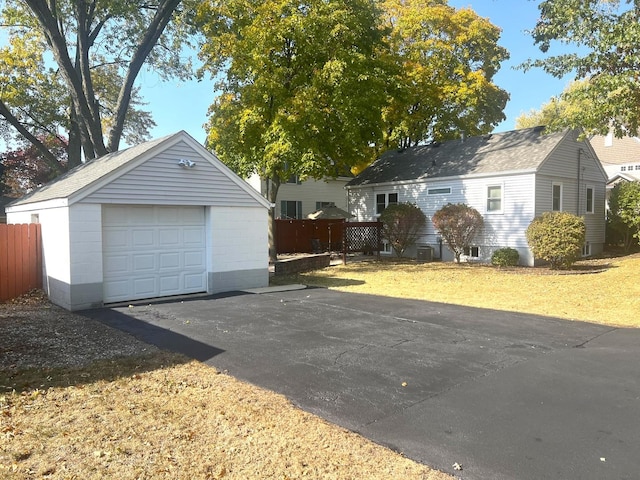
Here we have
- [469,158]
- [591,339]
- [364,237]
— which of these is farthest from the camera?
[364,237]

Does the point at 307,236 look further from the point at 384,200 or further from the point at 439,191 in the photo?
the point at 439,191

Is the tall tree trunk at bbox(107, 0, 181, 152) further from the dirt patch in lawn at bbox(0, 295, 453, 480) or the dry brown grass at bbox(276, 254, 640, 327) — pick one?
the dirt patch in lawn at bbox(0, 295, 453, 480)

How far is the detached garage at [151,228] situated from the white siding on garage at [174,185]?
0.02m

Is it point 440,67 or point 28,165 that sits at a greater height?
Answer: point 440,67

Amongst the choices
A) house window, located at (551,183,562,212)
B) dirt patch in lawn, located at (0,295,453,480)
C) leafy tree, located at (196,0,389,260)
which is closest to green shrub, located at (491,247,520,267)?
house window, located at (551,183,562,212)

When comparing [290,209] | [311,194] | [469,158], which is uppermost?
[469,158]

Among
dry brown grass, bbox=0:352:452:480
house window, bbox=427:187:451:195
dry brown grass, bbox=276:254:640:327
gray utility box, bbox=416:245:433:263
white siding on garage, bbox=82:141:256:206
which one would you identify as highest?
house window, bbox=427:187:451:195

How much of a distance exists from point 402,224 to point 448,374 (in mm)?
15130

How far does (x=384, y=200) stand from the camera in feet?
73.7

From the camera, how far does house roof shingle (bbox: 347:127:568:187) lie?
691 inches

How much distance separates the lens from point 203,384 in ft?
16.3

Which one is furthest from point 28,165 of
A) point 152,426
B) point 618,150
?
point 618,150

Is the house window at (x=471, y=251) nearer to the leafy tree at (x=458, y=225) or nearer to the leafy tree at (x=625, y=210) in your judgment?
the leafy tree at (x=458, y=225)

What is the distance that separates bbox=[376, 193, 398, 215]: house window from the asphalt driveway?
1290 cm
